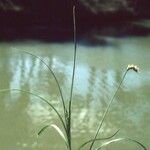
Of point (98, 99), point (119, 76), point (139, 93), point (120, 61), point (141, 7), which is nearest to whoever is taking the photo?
point (98, 99)

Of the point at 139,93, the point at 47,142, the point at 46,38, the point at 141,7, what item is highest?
the point at 47,142

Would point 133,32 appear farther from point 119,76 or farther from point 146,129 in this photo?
point 146,129

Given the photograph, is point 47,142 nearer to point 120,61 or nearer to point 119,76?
point 119,76

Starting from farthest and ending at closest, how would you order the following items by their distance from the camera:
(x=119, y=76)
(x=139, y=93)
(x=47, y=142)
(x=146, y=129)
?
(x=119, y=76) → (x=139, y=93) → (x=146, y=129) → (x=47, y=142)

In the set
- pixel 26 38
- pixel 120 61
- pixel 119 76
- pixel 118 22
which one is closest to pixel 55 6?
pixel 118 22

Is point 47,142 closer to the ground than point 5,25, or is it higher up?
higher up

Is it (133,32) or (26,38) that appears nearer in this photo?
(26,38)
